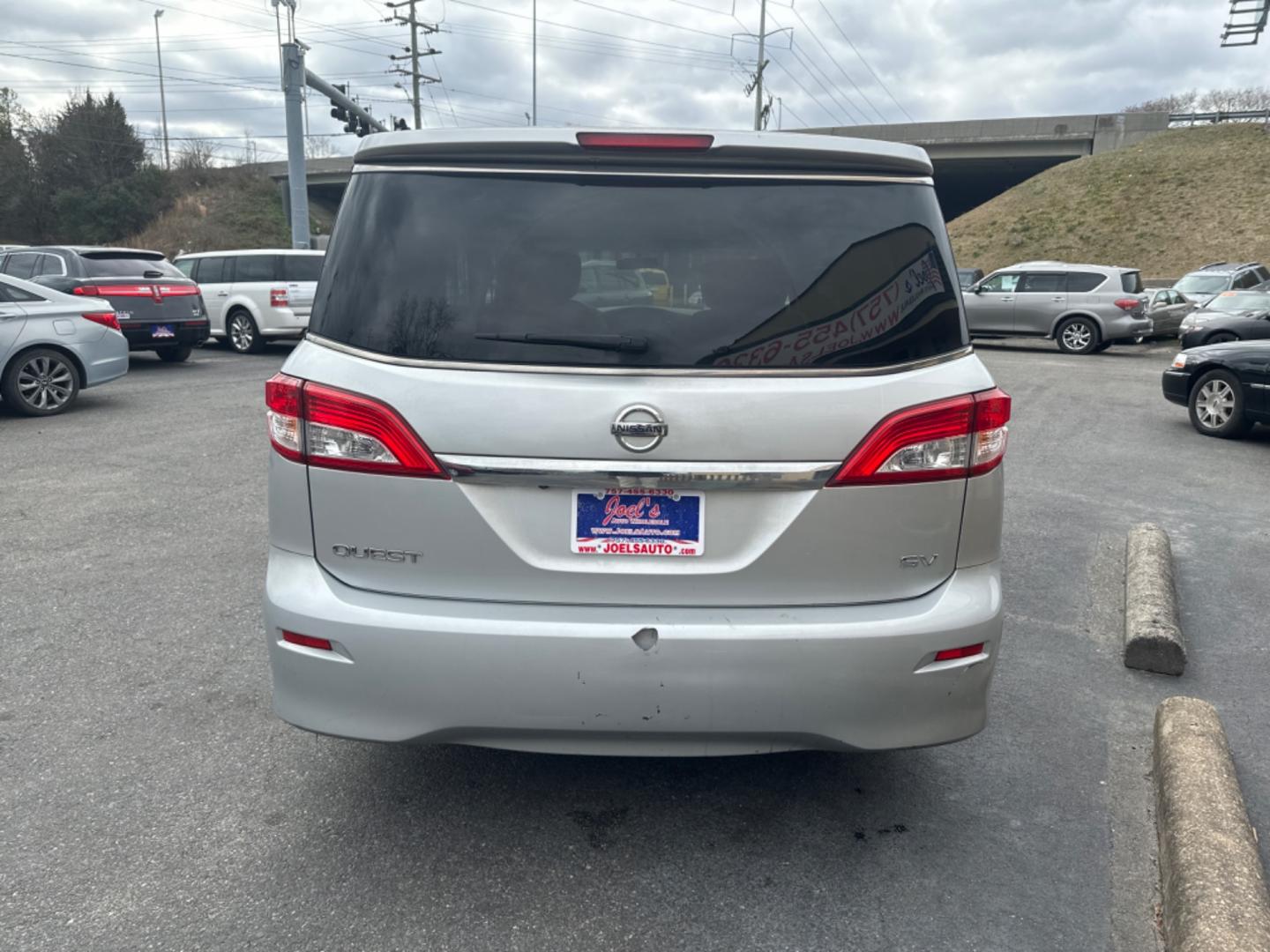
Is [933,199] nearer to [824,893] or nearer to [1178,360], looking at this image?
[824,893]

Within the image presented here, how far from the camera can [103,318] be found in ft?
36.3

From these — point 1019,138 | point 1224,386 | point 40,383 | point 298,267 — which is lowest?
point 40,383

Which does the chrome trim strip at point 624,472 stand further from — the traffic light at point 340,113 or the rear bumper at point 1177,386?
the traffic light at point 340,113

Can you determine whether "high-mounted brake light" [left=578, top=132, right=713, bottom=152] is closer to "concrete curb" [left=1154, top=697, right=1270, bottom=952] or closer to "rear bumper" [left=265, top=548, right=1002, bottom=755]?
"rear bumper" [left=265, top=548, right=1002, bottom=755]

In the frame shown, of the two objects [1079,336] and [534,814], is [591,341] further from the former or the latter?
[1079,336]

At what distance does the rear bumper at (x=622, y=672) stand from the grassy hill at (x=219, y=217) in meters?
62.1

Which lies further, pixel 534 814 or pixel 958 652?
pixel 534 814

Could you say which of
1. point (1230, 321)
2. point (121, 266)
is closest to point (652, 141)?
point (121, 266)

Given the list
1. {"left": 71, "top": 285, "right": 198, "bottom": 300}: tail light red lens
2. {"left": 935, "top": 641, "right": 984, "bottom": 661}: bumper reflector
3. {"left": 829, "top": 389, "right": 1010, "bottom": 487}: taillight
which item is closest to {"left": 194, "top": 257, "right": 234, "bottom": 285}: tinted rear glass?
{"left": 71, "top": 285, "right": 198, "bottom": 300}: tail light red lens

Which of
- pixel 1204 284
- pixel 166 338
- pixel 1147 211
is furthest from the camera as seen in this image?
pixel 1147 211

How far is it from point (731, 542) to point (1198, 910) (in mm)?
1454

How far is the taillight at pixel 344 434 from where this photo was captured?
2561 mm

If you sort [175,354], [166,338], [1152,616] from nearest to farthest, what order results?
[1152,616] < [166,338] < [175,354]

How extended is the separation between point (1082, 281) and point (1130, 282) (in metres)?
0.95
